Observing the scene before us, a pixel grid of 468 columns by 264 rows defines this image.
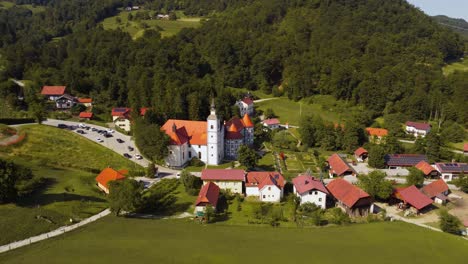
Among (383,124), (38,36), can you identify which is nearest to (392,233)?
(383,124)

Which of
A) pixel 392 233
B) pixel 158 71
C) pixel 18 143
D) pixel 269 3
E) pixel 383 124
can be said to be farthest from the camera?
pixel 269 3

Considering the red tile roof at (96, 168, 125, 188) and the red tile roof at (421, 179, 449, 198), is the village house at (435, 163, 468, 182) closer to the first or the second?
the red tile roof at (421, 179, 449, 198)

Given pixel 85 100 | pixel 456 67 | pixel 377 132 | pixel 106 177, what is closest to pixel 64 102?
pixel 85 100

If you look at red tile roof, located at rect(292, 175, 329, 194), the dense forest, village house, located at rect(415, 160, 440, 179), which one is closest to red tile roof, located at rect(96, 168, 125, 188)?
red tile roof, located at rect(292, 175, 329, 194)

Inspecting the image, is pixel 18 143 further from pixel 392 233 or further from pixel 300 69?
pixel 300 69

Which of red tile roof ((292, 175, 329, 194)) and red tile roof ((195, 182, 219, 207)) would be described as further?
red tile roof ((292, 175, 329, 194))

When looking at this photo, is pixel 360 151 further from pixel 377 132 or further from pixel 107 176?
pixel 107 176
